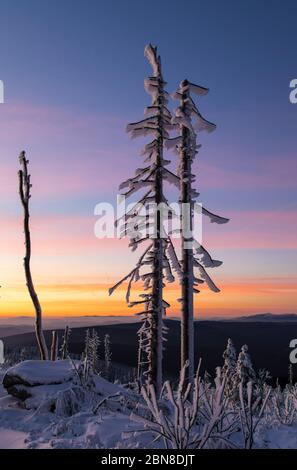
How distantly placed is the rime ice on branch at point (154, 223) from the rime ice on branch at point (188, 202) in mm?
502

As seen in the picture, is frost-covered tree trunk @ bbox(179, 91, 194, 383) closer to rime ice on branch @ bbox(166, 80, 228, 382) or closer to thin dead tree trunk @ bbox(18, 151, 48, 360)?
rime ice on branch @ bbox(166, 80, 228, 382)

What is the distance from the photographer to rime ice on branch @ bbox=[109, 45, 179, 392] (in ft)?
57.3

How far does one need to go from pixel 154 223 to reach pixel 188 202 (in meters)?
1.47

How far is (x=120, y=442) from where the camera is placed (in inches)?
296

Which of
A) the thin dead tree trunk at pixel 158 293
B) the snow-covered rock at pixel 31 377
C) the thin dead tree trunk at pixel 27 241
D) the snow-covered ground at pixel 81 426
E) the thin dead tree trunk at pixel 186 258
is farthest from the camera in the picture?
the thin dead tree trunk at pixel 27 241

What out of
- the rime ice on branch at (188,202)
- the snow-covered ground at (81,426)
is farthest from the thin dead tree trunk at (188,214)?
the snow-covered ground at (81,426)

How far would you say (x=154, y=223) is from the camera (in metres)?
17.7

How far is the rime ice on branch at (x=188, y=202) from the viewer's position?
17.3 m

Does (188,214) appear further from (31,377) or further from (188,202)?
(31,377)

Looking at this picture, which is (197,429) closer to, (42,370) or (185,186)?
(42,370)

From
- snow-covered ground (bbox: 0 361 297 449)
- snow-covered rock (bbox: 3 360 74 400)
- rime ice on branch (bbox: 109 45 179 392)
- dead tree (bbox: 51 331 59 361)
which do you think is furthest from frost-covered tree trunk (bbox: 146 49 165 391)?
dead tree (bbox: 51 331 59 361)

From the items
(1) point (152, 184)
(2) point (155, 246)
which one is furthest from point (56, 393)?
(1) point (152, 184)

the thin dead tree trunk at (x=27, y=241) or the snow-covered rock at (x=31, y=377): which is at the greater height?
the thin dead tree trunk at (x=27, y=241)

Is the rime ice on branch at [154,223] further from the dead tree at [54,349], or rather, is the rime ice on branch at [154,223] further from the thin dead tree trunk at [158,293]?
the dead tree at [54,349]
